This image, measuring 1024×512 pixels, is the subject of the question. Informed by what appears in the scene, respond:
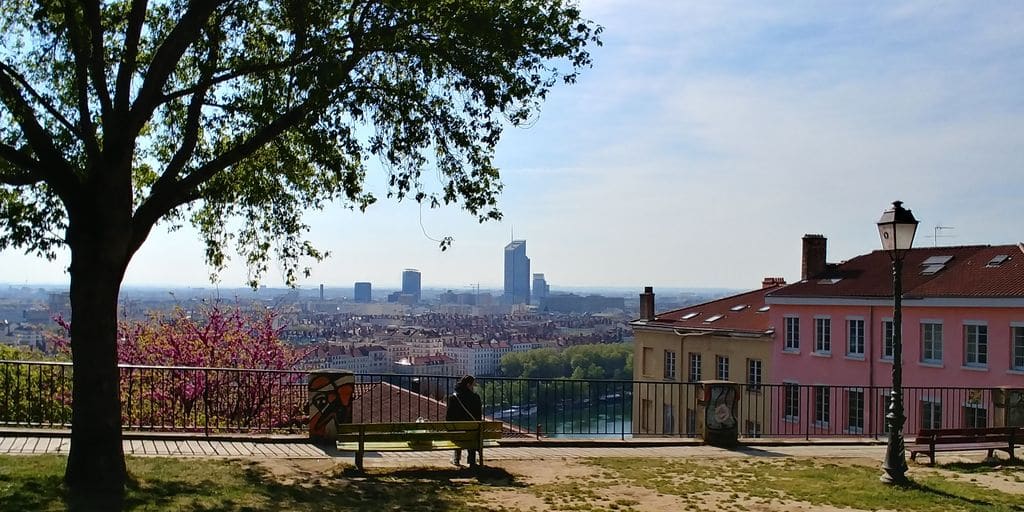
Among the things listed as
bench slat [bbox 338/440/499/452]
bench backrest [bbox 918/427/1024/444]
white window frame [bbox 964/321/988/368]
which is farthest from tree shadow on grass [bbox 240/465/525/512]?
white window frame [bbox 964/321/988/368]

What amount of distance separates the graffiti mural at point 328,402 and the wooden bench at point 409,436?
186 centimetres

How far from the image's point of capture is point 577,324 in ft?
619

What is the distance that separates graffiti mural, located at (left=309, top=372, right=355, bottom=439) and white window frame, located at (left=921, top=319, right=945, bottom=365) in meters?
32.1

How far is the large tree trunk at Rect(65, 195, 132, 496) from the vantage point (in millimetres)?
10094

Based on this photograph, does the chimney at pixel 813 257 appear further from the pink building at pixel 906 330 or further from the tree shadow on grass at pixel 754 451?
the tree shadow on grass at pixel 754 451

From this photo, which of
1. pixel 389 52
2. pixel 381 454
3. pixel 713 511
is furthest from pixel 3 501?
pixel 713 511

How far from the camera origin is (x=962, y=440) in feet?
48.5

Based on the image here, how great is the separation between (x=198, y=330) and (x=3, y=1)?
12.4 m

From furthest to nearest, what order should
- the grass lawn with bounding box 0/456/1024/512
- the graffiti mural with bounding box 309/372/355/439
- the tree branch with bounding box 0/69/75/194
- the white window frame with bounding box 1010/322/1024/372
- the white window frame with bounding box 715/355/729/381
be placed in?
1. the white window frame with bounding box 715/355/729/381
2. the white window frame with bounding box 1010/322/1024/372
3. the graffiti mural with bounding box 309/372/355/439
4. the tree branch with bounding box 0/69/75/194
5. the grass lawn with bounding box 0/456/1024/512

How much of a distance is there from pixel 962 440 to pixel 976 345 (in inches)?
1006

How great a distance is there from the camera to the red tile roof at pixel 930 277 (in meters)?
37.6

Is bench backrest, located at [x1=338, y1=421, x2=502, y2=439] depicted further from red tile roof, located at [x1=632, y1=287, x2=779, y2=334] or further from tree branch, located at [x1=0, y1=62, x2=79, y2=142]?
red tile roof, located at [x1=632, y1=287, x2=779, y2=334]

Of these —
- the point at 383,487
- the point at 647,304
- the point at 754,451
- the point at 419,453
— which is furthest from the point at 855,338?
the point at 383,487

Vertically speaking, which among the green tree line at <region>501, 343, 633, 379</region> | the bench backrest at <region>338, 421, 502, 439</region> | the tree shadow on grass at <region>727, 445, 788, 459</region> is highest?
the bench backrest at <region>338, 421, 502, 439</region>
